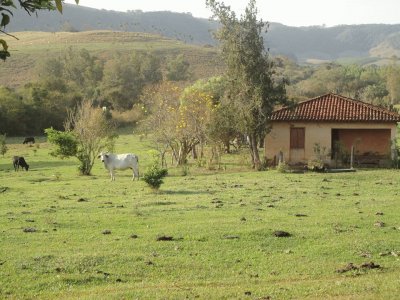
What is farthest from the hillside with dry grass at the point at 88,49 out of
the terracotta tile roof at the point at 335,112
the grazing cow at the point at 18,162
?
the grazing cow at the point at 18,162

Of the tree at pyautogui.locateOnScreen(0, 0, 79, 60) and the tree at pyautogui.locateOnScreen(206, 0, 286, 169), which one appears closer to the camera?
the tree at pyautogui.locateOnScreen(0, 0, 79, 60)

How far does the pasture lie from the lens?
9.22m

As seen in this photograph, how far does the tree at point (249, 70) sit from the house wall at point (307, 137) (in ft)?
6.60

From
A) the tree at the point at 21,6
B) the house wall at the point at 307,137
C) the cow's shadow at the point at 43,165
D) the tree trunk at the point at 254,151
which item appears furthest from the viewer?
the cow's shadow at the point at 43,165

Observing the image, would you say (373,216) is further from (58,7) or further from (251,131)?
(251,131)

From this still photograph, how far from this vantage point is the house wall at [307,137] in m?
33.5

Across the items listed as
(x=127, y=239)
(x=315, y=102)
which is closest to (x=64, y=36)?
(x=315, y=102)

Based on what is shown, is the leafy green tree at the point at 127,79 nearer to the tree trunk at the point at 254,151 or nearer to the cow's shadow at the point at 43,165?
the cow's shadow at the point at 43,165

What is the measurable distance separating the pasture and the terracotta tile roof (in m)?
10.7

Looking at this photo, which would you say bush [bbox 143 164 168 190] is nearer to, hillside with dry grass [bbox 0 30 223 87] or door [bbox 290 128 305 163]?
door [bbox 290 128 305 163]

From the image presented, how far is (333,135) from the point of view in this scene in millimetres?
35156

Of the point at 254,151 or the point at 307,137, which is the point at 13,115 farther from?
the point at 307,137

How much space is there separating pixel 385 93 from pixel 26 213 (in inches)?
3295

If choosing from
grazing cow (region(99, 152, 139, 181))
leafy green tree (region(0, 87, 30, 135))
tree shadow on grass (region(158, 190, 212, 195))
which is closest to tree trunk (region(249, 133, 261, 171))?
grazing cow (region(99, 152, 139, 181))
